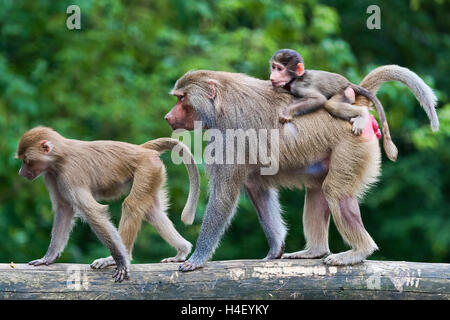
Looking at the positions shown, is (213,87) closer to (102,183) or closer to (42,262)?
(102,183)

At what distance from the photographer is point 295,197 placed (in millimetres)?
15258

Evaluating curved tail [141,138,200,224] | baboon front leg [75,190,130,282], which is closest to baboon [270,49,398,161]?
curved tail [141,138,200,224]

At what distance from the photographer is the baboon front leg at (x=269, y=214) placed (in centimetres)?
711

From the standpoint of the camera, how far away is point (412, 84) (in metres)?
6.60

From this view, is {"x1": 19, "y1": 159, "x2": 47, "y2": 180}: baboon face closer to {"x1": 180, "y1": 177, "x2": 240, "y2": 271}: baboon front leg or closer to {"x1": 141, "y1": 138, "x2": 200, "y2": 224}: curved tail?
{"x1": 141, "y1": 138, "x2": 200, "y2": 224}: curved tail

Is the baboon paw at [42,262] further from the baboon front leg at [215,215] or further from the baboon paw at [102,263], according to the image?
the baboon front leg at [215,215]

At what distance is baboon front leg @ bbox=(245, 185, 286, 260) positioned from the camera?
7109 millimetres

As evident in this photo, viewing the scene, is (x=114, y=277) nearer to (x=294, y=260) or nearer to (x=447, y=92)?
(x=294, y=260)

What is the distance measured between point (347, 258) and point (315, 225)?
62 centimetres

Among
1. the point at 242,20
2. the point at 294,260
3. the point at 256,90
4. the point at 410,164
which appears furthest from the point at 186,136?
the point at 242,20

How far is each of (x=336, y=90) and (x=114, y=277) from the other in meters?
2.59

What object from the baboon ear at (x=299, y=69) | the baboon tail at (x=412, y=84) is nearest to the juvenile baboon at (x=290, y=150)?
the baboon tail at (x=412, y=84)

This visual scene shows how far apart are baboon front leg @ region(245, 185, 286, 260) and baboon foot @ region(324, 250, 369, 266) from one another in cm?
68

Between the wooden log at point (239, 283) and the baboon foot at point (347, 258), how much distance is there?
0.05m
